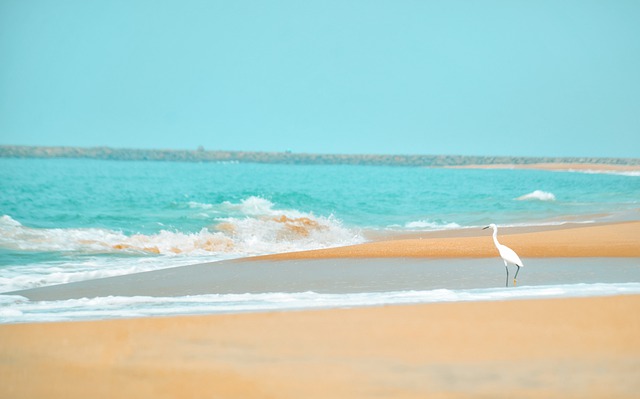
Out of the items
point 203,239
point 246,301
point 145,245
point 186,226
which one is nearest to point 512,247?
point 246,301

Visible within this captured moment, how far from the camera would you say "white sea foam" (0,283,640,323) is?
6.91 m

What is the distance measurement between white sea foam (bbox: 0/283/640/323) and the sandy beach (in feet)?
1.50

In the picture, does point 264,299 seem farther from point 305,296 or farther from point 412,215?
point 412,215

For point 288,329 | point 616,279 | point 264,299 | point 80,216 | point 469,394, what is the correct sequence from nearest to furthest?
point 469,394
point 288,329
point 264,299
point 616,279
point 80,216

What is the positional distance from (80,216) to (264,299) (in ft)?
46.5

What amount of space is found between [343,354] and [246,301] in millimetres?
2572

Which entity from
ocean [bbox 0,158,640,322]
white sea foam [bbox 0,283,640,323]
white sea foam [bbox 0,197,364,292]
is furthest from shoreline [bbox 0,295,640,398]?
white sea foam [bbox 0,197,364,292]

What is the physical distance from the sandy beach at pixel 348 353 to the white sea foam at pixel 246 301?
46 centimetres

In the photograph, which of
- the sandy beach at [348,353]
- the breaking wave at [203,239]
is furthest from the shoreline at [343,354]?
the breaking wave at [203,239]

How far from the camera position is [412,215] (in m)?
24.6

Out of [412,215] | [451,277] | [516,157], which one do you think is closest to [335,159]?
[516,157]

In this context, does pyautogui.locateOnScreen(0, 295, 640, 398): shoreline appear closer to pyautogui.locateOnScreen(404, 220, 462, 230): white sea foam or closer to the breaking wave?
the breaking wave

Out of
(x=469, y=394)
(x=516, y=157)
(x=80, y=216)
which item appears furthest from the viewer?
(x=516, y=157)

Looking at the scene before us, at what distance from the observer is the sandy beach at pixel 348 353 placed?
445cm
